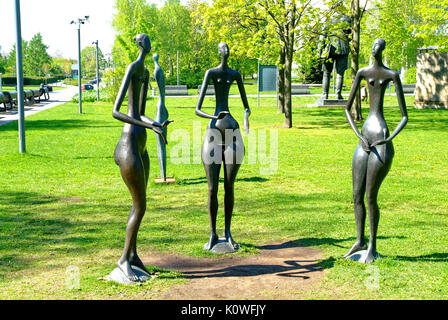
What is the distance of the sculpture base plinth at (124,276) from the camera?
18.5ft

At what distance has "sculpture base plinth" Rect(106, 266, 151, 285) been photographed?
5.62 meters

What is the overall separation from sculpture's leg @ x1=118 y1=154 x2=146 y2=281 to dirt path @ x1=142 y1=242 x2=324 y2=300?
1.94 feet

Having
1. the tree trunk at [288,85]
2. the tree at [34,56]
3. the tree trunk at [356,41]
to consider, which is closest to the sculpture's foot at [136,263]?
the tree trunk at [288,85]

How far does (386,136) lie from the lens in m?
6.02

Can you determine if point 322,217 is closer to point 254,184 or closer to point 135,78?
point 254,184

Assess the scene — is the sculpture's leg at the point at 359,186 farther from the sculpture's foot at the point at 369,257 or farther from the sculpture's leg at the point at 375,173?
the sculpture's foot at the point at 369,257

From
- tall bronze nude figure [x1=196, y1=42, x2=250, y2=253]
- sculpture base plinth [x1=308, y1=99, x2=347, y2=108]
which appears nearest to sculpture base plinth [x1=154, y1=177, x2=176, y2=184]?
tall bronze nude figure [x1=196, y1=42, x2=250, y2=253]

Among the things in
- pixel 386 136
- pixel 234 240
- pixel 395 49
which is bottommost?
pixel 234 240

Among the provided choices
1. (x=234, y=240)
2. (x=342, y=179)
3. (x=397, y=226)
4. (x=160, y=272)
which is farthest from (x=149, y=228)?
(x=342, y=179)

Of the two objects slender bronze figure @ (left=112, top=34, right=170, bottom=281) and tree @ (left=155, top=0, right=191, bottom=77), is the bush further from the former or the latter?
slender bronze figure @ (left=112, top=34, right=170, bottom=281)

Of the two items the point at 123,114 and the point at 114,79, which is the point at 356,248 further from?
the point at 114,79

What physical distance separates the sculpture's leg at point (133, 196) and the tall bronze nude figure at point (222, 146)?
1297 mm
